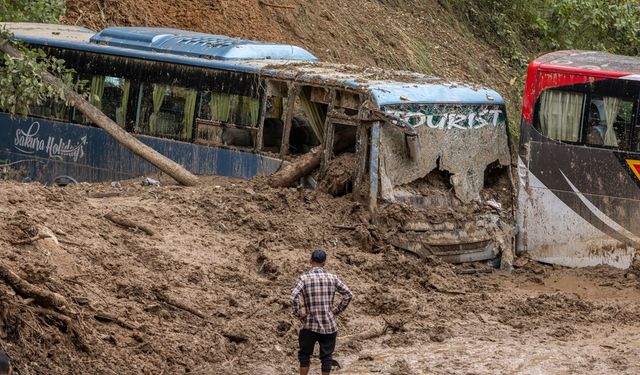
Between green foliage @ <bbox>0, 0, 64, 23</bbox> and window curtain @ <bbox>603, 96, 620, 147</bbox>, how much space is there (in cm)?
1002

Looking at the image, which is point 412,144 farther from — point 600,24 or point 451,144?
point 600,24

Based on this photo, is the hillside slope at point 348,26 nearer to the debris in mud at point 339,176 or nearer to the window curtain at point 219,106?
the window curtain at point 219,106

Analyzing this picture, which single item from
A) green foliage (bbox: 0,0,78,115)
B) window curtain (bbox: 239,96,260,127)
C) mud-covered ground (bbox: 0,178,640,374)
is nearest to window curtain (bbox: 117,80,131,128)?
green foliage (bbox: 0,0,78,115)

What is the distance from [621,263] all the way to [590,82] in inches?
90.9

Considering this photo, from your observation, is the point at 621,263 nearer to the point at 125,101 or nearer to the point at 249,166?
the point at 249,166

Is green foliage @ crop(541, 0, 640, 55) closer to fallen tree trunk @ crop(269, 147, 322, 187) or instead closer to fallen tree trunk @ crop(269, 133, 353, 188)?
fallen tree trunk @ crop(269, 133, 353, 188)

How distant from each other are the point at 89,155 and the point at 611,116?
7.16 metres

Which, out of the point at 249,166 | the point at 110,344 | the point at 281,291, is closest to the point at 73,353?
the point at 110,344

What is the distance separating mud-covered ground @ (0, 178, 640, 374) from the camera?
10.9 meters

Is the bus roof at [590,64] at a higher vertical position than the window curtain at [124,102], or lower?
higher

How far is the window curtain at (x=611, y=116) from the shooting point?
15.8 m

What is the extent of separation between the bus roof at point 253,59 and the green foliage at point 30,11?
122 cm

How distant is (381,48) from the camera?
84.4 feet

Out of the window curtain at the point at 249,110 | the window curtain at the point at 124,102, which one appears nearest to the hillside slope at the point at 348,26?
the window curtain at the point at 124,102
